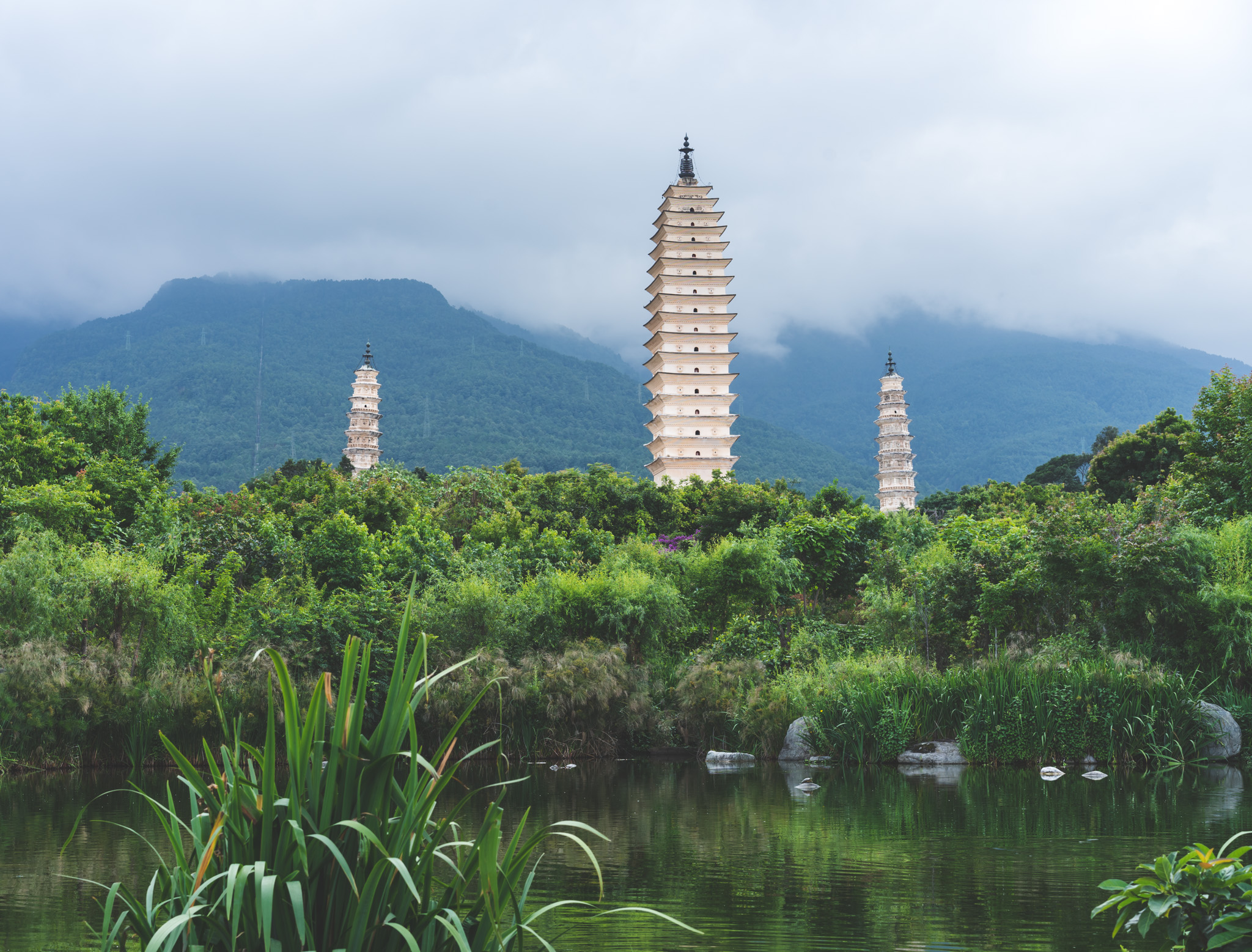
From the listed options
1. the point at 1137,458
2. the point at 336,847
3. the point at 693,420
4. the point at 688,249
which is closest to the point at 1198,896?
the point at 336,847

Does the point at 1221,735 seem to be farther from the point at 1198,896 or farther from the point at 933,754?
the point at 1198,896

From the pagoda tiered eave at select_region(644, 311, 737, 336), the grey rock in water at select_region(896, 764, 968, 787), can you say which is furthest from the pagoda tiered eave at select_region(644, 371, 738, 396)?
the grey rock in water at select_region(896, 764, 968, 787)

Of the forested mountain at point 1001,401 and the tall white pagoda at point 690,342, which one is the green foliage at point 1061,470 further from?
the forested mountain at point 1001,401

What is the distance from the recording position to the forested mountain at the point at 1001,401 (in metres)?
128

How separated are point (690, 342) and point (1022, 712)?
3766 centimetres

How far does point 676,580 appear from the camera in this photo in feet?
83.3

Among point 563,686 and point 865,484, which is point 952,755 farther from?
point 865,484

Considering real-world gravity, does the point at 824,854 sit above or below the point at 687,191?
below

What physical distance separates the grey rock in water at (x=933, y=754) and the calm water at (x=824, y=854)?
1.16 meters

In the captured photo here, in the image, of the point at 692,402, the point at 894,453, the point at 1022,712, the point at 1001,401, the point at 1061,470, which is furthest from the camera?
the point at 1001,401

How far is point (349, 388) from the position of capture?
4478 inches

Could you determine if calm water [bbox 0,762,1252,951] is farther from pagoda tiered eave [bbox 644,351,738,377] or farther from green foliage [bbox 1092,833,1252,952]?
pagoda tiered eave [bbox 644,351,738,377]

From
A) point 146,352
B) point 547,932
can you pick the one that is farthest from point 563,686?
point 146,352

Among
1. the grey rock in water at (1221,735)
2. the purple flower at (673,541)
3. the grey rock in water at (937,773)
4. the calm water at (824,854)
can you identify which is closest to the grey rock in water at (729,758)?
the grey rock in water at (937,773)
